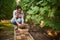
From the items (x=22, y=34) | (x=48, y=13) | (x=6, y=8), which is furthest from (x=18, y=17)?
(x=6, y=8)

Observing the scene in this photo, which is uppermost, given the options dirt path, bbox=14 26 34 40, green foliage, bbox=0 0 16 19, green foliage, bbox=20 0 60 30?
green foliage, bbox=20 0 60 30

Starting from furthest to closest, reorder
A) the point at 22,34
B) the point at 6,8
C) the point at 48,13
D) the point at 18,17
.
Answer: the point at 6,8
the point at 18,17
the point at 22,34
the point at 48,13

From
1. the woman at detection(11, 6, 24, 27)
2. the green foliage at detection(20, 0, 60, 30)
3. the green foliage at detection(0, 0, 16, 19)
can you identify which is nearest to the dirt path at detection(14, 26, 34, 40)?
the woman at detection(11, 6, 24, 27)

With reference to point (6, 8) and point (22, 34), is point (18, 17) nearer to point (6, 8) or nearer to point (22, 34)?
point (22, 34)

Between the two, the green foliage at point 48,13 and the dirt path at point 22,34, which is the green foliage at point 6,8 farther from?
the green foliage at point 48,13

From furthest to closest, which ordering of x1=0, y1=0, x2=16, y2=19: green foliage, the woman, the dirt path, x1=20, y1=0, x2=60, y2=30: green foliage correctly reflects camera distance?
x1=0, y1=0, x2=16, y2=19: green foliage < the woman < the dirt path < x1=20, y1=0, x2=60, y2=30: green foliage

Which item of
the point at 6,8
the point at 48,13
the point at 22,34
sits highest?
the point at 48,13

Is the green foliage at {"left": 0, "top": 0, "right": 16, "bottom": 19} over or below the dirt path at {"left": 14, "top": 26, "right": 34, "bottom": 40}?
over

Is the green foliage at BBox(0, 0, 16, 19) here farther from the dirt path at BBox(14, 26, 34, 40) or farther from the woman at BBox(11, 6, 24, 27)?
the dirt path at BBox(14, 26, 34, 40)

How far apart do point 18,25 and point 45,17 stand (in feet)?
8.00

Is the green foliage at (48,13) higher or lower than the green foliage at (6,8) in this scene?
higher

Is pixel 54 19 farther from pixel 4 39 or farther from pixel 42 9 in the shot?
pixel 4 39

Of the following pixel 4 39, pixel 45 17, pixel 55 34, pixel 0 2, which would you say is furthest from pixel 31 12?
pixel 0 2

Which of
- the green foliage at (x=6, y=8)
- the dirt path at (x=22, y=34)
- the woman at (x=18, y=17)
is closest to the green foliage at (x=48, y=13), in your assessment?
the dirt path at (x=22, y=34)
